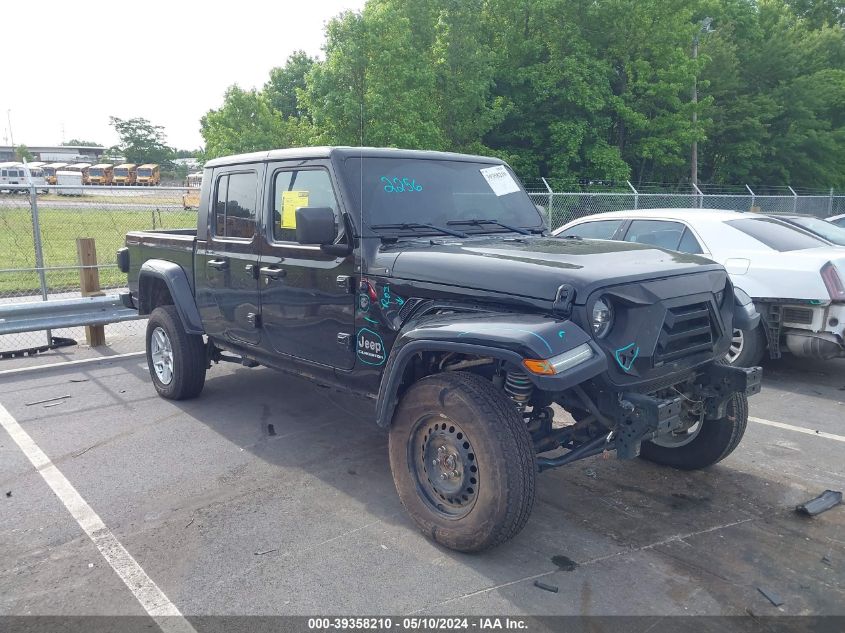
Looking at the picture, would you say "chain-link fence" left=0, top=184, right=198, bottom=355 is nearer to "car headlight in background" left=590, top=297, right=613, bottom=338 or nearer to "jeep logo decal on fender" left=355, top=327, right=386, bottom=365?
"jeep logo decal on fender" left=355, top=327, right=386, bottom=365

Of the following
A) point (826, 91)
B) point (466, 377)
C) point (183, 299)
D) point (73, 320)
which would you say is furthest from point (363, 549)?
point (826, 91)

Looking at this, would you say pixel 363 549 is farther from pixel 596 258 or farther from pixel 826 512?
pixel 826 512

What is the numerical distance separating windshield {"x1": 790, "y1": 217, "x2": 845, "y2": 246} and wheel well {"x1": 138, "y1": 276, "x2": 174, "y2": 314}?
6.92 m

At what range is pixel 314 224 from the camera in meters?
4.09

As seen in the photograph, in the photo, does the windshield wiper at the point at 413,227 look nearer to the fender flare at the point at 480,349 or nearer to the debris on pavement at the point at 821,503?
the fender flare at the point at 480,349

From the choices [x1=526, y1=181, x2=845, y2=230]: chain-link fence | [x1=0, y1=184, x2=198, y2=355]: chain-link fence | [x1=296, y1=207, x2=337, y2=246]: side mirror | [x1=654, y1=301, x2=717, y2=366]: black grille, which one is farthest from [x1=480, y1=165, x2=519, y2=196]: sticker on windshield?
[x1=526, y1=181, x2=845, y2=230]: chain-link fence

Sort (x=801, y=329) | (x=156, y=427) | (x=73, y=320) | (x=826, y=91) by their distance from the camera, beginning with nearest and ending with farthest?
1. (x=156, y=427)
2. (x=801, y=329)
3. (x=73, y=320)
4. (x=826, y=91)

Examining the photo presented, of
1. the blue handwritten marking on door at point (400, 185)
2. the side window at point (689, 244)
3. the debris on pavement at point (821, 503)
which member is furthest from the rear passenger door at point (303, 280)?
the side window at point (689, 244)

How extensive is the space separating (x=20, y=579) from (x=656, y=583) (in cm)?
317

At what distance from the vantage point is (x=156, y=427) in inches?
226

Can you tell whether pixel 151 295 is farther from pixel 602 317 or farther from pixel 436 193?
pixel 602 317

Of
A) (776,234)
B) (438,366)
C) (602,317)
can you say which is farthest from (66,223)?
(602,317)

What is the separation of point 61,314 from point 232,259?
3.63 meters

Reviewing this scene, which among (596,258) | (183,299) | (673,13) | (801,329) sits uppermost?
(673,13)
